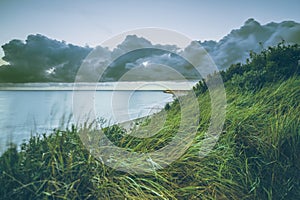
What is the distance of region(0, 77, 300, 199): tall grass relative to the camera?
2.08 m

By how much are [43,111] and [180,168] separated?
49.7 inches

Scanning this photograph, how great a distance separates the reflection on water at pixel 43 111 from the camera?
2314 millimetres

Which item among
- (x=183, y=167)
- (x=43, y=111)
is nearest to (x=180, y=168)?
(x=183, y=167)

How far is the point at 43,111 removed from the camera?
2467 mm

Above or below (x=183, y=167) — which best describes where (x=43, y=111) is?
above

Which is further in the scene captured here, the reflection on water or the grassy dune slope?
the reflection on water

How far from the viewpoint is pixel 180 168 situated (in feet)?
8.21

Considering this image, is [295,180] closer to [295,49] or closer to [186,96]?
[186,96]

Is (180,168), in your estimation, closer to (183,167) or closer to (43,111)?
(183,167)

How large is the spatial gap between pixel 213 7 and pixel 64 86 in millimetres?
2667

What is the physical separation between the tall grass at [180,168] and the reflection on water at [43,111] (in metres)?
0.09

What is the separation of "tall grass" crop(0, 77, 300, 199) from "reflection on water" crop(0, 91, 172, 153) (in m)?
0.09

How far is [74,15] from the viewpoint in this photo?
128 inches

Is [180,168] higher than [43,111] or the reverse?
the reverse
